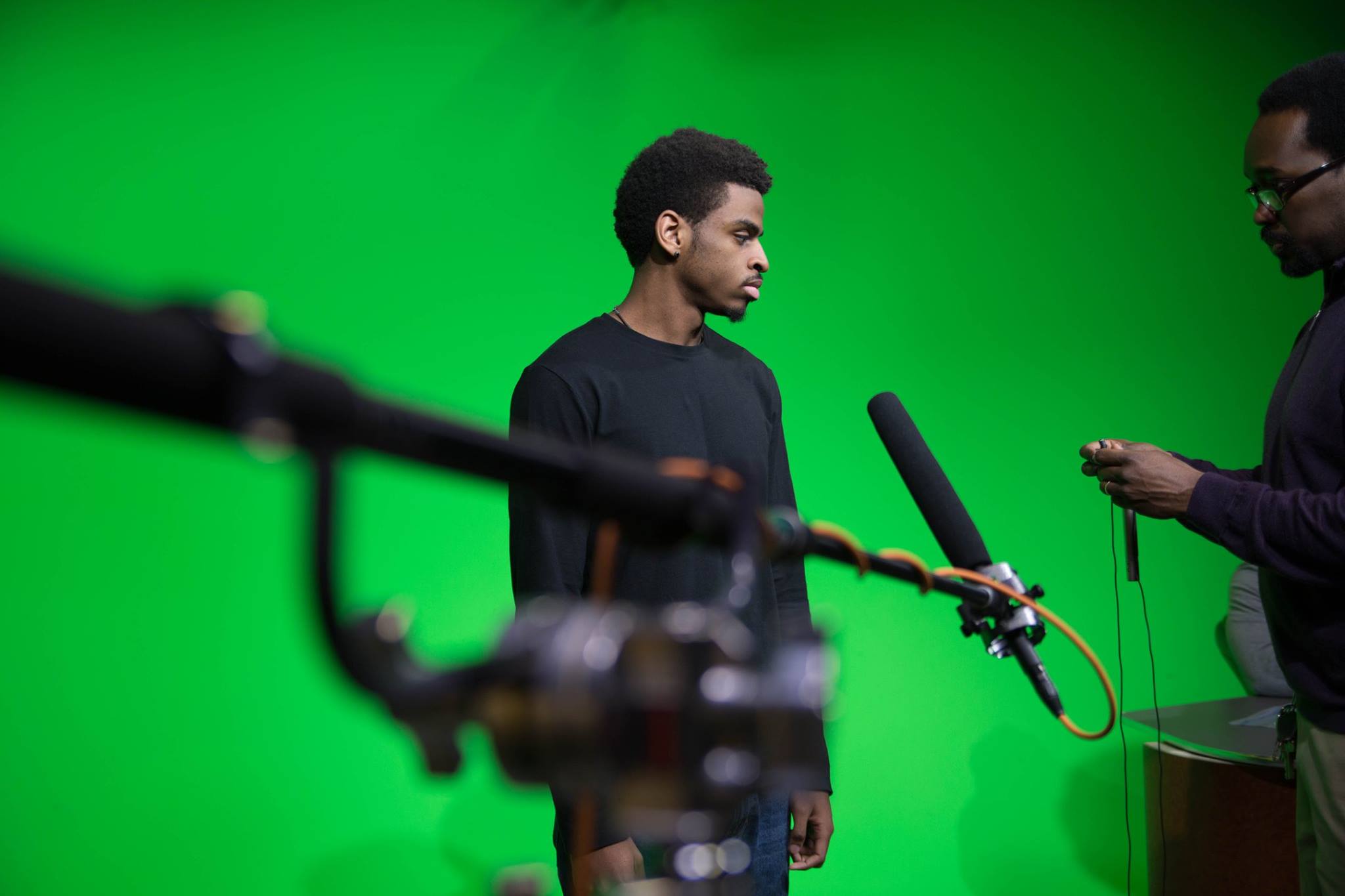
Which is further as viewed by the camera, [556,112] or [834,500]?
[834,500]

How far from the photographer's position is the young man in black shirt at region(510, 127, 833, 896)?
4.68 feet

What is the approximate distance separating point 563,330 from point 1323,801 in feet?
5.76

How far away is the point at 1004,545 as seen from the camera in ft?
10.1

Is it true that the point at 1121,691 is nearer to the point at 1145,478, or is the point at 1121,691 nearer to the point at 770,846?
the point at 1145,478

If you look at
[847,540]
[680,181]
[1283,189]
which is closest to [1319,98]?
[1283,189]

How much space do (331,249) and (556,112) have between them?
632mm

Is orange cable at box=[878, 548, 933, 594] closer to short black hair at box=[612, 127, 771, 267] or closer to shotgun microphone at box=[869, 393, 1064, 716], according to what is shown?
shotgun microphone at box=[869, 393, 1064, 716]

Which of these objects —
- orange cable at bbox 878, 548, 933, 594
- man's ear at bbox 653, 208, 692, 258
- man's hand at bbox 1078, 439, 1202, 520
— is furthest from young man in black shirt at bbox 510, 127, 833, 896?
orange cable at bbox 878, 548, 933, 594

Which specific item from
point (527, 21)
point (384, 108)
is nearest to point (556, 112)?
point (527, 21)

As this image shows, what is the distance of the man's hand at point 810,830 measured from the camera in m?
1.67

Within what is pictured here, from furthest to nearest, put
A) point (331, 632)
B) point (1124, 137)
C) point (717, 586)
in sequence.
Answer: point (1124, 137)
point (717, 586)
point (331, 632)

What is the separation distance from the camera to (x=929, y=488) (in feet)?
3.00

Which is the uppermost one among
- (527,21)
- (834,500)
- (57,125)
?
(527,21)

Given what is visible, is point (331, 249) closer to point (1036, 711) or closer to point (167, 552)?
point (167, 552)
